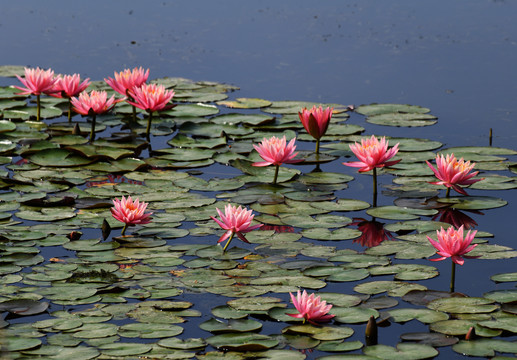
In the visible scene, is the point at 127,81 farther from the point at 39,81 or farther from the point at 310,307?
the point at 310,307

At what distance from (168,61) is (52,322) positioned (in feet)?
20.6

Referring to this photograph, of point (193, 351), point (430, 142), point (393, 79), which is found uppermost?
point (393, 79)

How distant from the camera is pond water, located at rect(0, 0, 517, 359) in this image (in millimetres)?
4055

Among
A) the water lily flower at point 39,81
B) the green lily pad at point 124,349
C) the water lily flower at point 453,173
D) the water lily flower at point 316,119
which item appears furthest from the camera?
the water lily flower at point 39,81

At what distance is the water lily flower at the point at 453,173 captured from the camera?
16.3 ft

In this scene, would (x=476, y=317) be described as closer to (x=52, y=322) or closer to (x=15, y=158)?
(x=52, y=322)

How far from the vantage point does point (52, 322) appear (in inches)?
136

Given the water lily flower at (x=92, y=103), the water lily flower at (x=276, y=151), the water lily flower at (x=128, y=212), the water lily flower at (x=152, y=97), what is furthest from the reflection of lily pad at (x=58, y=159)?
the water lily flower at (x=128, y=212)

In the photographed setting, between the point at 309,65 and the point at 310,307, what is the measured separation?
19.5 feet

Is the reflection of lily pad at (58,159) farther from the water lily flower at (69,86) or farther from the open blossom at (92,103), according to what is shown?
the water lily flower at (69,86)

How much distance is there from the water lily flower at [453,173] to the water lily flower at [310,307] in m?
1.79

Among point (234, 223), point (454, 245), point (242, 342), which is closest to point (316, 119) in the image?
point (234, 223)

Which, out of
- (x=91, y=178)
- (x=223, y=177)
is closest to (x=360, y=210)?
(x=223, y=177)

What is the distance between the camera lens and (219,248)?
14.3ft
